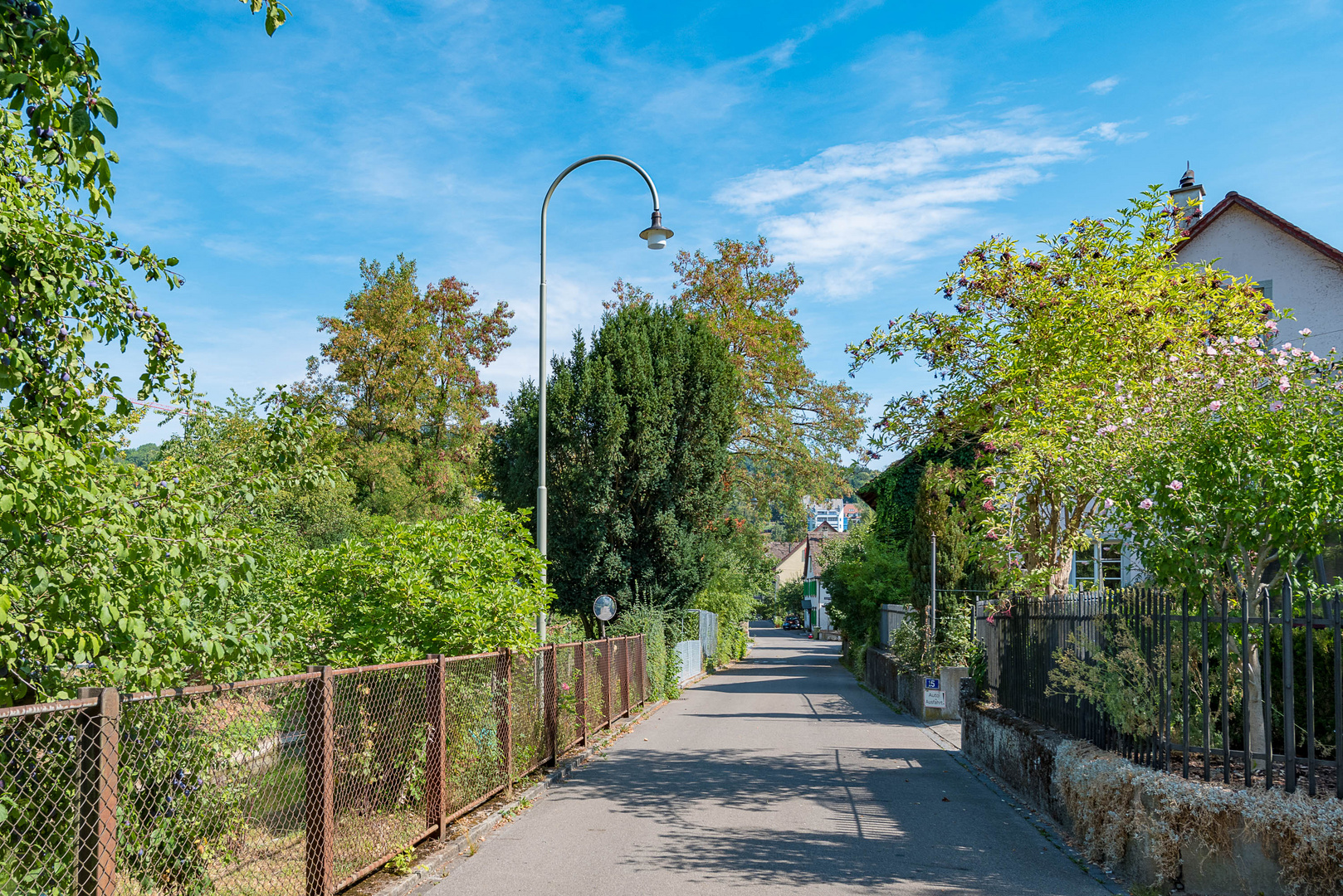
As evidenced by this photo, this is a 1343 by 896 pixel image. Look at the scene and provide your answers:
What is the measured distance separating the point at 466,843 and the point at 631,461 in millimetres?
14788

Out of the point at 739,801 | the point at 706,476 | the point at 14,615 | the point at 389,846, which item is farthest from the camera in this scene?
the point at 706,476

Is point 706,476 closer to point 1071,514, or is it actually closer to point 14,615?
point 1071,514

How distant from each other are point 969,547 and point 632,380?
8.77 meters

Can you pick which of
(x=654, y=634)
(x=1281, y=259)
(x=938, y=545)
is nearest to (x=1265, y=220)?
(x=1281, y=259)

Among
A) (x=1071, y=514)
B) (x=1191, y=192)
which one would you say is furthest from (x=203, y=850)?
(x=1191, y=192)

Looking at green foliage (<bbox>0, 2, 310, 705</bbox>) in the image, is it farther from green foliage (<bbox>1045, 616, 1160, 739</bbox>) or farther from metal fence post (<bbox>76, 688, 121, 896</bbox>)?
green foliage (<bbox>1045, 616, 1160, 739</bbox>)

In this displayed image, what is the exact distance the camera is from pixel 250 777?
5.92 m

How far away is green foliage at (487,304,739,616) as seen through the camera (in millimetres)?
22094

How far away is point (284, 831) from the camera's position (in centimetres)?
630

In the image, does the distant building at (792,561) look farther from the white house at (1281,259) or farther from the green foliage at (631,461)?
the white house at (1281,259)

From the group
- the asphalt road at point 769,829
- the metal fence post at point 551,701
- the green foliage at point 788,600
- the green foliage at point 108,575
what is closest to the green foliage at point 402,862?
the asphalt road at point 769,829

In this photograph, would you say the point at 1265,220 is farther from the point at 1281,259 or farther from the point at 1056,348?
the point at 1056,348

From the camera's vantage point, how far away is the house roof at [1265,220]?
21078mm

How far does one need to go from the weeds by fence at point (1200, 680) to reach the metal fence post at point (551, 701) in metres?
5.84
